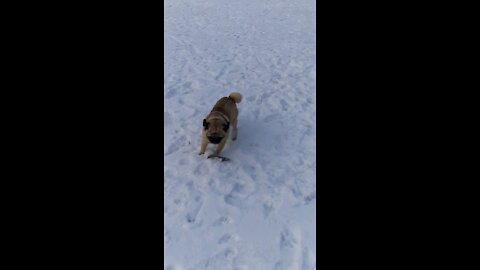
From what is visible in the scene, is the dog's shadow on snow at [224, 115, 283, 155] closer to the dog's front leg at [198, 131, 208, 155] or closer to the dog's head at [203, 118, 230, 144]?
the dog's front leg at [198, 131, 208, 155]

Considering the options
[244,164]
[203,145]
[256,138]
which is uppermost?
[256,138]

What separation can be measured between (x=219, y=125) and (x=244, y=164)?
3.02 ft

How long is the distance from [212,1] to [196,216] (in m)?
19.8

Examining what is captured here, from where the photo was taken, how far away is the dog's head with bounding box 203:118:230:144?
4965 mm

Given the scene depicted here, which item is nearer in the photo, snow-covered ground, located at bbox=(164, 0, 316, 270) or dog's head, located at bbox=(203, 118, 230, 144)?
snow-covered ground, located at bbox=(164, 0, 316, 270)

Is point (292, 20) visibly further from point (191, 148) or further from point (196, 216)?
point (196, 216)

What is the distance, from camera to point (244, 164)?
5.52 meters

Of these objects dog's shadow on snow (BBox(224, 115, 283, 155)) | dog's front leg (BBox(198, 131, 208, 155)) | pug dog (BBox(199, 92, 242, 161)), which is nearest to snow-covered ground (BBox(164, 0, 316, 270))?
dog's shadow on snow (BBox(224, 115, 283, 155))

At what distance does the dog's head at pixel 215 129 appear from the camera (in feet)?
16.3

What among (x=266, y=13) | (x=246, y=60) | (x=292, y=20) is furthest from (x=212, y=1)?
(x=246, y=60)

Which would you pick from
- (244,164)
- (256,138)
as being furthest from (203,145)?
(256,138)

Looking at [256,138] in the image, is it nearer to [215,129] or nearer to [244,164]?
[244,164]
